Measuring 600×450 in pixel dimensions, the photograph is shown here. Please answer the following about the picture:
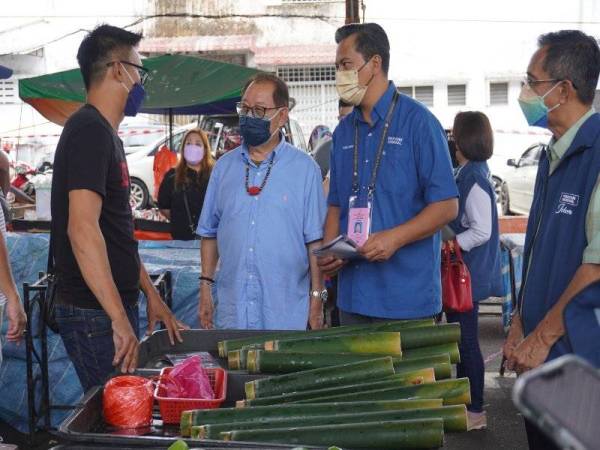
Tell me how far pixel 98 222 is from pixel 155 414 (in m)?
0.97

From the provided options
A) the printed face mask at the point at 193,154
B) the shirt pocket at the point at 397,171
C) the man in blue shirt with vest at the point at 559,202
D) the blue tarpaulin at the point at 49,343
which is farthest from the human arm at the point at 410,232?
the printed face mask at the point at 193,154

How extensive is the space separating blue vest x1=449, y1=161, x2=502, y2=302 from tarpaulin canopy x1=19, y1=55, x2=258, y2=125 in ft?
16.6

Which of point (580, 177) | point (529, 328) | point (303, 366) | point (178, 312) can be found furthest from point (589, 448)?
point (178, 312)

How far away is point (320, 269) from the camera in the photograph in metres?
3.89

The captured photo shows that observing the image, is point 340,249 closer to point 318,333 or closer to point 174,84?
point 318,333

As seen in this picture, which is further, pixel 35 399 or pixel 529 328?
pixel 35 399

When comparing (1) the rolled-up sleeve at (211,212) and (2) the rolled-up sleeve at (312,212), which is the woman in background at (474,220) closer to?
(2) the rolled-up sleeve at (312,212)

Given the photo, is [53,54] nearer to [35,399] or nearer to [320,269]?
[35,399]

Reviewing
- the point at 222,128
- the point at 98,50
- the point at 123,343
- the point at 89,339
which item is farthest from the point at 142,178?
the point at 123,343

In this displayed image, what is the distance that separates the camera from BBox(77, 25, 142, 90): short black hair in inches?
134

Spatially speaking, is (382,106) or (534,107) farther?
(382,106)

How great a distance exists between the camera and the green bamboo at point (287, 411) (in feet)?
7.29

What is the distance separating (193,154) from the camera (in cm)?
790

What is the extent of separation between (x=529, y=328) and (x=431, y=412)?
1.05 meters
